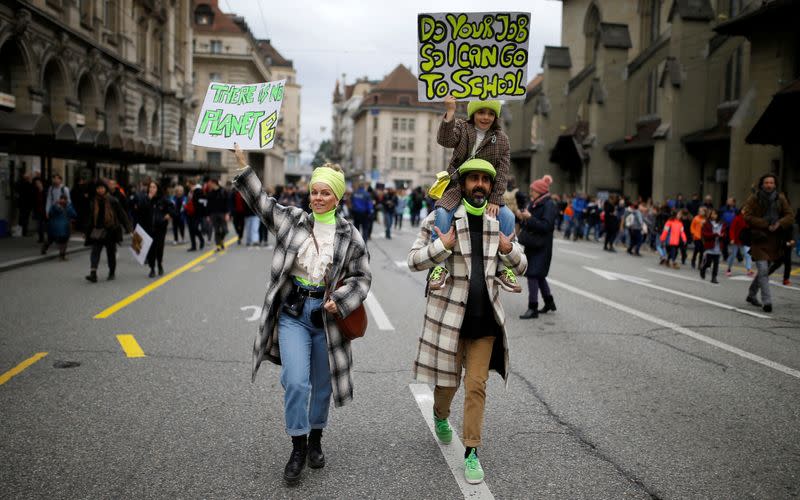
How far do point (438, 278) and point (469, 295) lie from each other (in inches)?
10.3

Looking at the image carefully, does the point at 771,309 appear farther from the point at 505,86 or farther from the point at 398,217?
the point at 398,217

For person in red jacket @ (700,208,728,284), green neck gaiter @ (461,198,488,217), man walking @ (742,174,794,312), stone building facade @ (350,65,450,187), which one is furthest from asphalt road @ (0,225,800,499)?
stone building facade @ (350,65,450,187)

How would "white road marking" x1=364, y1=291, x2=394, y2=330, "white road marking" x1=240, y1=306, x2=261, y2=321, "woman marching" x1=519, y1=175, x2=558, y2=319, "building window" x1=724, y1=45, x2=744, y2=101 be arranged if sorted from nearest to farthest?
"white road marking" x1=364, y1=291, x2=394, y2=330
"white road marking" x1=240, y1=306, x2=261, y2=321
"woman marching" x1=519, y1=175, x2=558, y2=319
"building window" x1=724, y1=45, x2=744, y2=101

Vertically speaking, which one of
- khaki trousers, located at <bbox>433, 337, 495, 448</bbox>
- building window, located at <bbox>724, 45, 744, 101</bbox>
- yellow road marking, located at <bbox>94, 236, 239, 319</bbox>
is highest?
building window, located at <bbox>724, 45, 744, 101</bbox>

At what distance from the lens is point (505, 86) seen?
17.2ft

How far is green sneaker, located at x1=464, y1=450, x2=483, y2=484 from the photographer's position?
4.09m

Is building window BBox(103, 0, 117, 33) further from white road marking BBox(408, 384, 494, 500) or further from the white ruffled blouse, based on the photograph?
the white ruffled blouse

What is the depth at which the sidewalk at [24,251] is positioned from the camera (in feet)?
50.5

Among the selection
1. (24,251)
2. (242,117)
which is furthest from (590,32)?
(242,117)

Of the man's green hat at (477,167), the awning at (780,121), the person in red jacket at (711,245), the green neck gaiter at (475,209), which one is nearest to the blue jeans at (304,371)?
the green neck gaiter at (475,209)

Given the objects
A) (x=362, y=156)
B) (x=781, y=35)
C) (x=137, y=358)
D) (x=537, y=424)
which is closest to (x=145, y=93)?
(x=781, y=35)

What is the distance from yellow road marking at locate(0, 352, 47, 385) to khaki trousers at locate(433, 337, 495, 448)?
402cm

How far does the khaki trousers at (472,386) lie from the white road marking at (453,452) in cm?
23

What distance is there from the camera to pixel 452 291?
14.1ft
